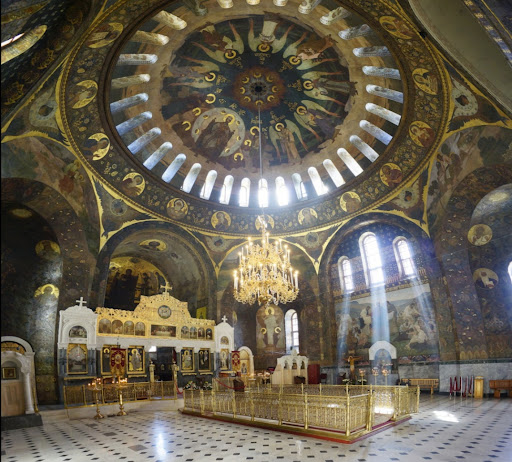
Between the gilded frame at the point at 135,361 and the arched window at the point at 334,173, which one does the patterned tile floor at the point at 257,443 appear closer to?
the gilded frame at the point at 135,361

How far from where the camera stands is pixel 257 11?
42.6ft

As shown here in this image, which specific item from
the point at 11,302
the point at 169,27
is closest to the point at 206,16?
the point at 169,27

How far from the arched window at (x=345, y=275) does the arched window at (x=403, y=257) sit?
2.68 metres

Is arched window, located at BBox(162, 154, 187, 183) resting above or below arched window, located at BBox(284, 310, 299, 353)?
above

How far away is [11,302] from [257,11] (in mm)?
12735

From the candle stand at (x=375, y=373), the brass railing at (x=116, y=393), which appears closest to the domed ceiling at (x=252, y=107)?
the candle stand at (x=375, y=373)

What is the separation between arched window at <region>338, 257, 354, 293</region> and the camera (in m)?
19.2

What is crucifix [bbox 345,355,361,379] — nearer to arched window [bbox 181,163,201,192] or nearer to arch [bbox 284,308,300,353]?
arch [bbox 284,308,300,353]

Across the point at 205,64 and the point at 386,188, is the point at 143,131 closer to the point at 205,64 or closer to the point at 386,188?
the point at 205,64

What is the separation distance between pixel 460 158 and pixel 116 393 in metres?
16.0

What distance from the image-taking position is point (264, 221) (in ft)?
48.2

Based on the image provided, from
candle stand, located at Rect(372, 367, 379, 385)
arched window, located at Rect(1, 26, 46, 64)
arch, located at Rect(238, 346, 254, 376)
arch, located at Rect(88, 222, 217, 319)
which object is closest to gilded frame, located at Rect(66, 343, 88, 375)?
arch, located at Rect(88, 222, 217, 319)

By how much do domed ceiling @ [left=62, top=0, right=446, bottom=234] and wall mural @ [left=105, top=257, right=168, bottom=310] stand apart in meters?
5.29

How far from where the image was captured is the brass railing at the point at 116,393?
12.8 meters
